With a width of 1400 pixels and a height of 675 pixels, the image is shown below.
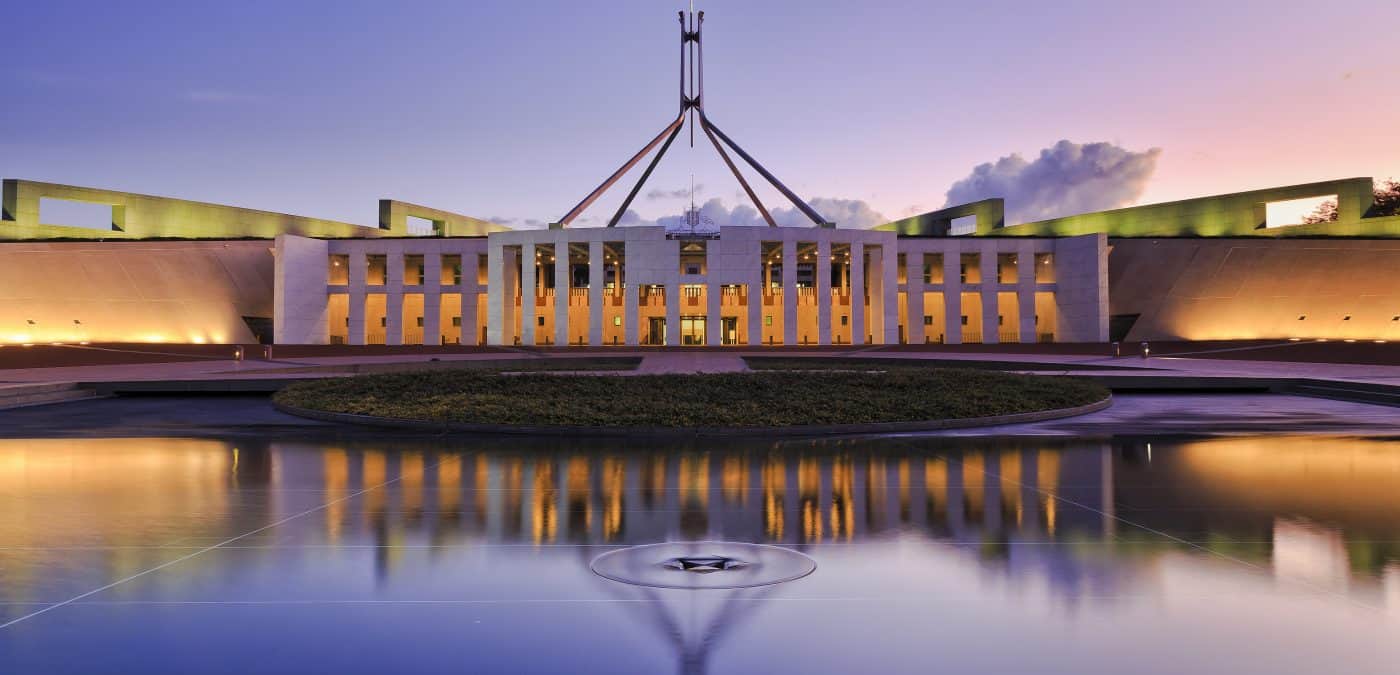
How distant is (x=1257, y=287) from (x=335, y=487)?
55.3 metres

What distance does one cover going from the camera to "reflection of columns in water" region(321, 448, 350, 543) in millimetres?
7246

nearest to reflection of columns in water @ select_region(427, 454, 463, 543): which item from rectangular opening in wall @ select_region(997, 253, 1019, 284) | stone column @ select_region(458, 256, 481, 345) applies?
stone column @ select_region(458, 256, 481, 345)

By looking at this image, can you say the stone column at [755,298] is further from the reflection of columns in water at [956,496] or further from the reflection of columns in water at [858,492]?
the reflection of columns in water at [858,492]

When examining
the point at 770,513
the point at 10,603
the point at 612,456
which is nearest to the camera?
the point at 10,603

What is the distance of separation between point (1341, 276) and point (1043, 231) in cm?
1799

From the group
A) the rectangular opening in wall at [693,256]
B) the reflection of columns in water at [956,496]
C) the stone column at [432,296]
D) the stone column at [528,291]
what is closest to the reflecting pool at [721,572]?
the reflection of columns in water at [956,496]

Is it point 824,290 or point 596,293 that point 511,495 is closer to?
point 596,293

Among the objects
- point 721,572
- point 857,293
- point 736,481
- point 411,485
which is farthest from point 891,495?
point 857,293

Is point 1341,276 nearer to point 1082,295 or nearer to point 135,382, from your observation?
point 1082,295

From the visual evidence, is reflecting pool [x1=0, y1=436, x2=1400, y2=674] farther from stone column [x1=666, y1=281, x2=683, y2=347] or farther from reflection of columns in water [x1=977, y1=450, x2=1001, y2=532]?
stone column [x1=666, y1=281, x2=683, y2=347]

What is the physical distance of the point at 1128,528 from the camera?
7215 mm

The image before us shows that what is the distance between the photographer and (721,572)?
583cm

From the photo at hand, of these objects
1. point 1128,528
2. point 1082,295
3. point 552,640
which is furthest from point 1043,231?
point 552,640

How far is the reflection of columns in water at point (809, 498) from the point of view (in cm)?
715
